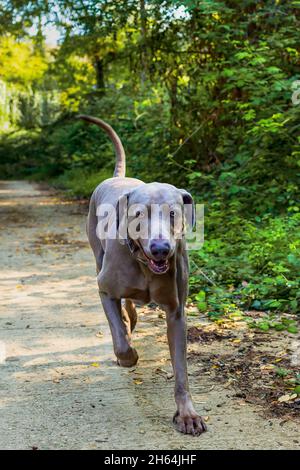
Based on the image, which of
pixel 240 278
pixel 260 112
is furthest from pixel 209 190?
pixel 240 278

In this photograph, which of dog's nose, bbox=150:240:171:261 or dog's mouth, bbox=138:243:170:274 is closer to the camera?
dog's nose, bbox=150:240:171:261

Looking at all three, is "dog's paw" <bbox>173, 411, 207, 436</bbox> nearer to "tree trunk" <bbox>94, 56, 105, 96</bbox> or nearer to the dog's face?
the dog's face

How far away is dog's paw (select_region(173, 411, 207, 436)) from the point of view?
3270 mm

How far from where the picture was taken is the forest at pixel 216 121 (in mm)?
6277

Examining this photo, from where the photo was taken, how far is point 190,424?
3.30 m

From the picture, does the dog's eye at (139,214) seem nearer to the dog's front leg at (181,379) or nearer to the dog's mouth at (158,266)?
the dog's mouth at (158,266)

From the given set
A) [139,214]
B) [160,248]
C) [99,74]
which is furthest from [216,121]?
[99,74]

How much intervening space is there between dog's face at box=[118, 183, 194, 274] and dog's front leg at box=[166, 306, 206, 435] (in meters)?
0.43

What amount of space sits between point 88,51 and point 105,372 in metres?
14.7

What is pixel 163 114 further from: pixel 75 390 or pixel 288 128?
pixel 75 390

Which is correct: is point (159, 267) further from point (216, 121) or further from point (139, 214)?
point (216, 121)

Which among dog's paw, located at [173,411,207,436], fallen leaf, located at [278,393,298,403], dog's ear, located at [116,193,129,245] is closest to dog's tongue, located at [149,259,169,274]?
dog's ear, located at [116,193,129,245]

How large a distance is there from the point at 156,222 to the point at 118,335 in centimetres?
89
